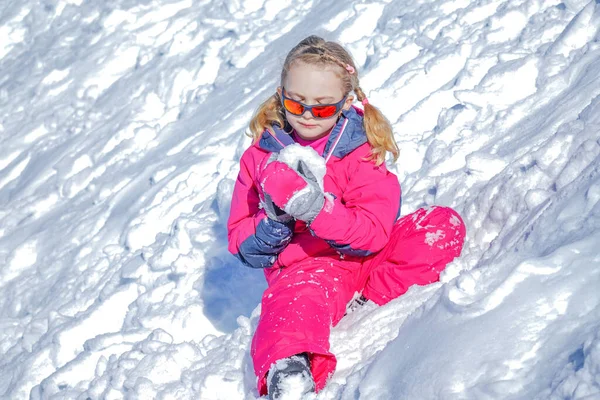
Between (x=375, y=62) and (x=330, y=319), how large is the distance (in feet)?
8.73

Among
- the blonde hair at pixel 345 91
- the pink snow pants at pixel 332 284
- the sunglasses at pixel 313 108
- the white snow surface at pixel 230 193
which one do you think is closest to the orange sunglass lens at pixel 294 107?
the sunglasses at pixel 313 108

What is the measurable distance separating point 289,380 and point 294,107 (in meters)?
Answer: 1.09

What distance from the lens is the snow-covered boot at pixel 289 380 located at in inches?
92.0

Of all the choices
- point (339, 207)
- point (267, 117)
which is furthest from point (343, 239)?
point (267, 117)

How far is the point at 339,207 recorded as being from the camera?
2709 millimetres

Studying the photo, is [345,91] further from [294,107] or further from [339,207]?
[339,207]

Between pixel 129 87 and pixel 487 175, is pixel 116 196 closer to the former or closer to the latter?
pixel 129 87

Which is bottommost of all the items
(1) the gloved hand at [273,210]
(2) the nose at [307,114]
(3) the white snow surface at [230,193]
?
(3) the white snow surface at [230,193]

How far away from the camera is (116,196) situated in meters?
5.11

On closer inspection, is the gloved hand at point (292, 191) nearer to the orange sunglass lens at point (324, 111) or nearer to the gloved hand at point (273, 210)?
the gloved hand at point (273, 210)

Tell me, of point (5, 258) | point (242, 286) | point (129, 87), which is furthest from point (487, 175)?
point (129, 87)

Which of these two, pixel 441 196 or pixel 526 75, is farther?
pixel 526 75

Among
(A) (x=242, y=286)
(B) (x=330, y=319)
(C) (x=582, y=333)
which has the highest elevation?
(C) (x=582, y=333)

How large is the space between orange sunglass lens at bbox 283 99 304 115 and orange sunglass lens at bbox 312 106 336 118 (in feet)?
0.18
